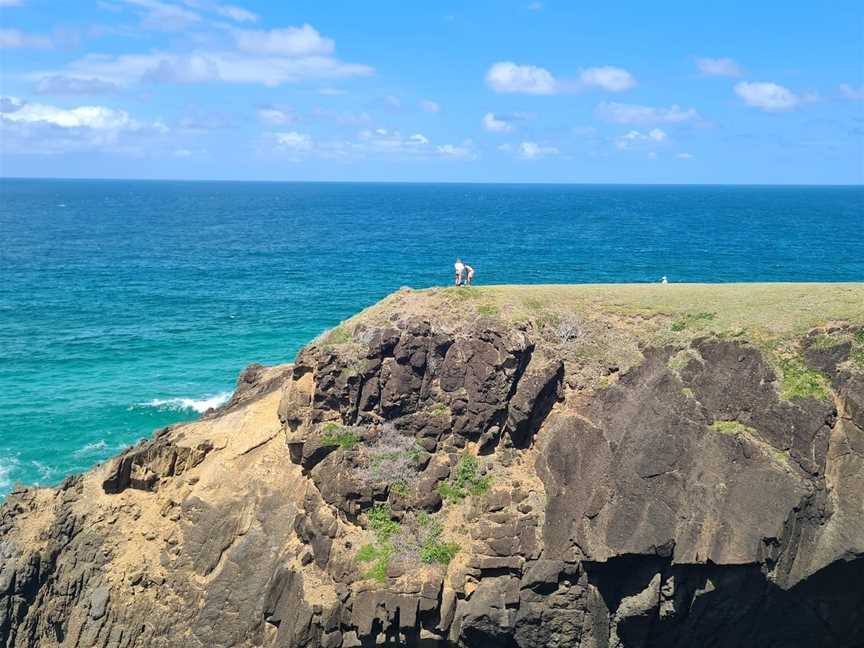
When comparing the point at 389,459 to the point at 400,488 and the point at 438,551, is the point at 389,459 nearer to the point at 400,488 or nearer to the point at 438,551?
the point at 400,488

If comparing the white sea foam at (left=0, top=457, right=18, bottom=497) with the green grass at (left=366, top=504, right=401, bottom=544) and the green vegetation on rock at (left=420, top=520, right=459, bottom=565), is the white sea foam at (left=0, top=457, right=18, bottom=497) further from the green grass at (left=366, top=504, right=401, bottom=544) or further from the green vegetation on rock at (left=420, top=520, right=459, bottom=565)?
the green vegetation on rock at (left=420, top=520, right=459, bottom=565)

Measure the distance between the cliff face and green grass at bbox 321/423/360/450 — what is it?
0.09m

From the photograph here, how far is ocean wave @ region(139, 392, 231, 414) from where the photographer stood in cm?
5103

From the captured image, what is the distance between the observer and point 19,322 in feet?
227

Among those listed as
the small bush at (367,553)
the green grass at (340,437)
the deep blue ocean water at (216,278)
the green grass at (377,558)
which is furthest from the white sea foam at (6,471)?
the green grass at (377,558)

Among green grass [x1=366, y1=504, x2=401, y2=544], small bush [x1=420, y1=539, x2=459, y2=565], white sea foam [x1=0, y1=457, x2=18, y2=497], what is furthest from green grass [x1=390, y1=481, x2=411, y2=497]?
white sea foam [x1=0, y1=457, x2=18, y2=497]

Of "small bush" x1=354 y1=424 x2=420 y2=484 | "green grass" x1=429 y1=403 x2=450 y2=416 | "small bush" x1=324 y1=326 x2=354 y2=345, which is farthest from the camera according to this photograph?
"small bush" x1=324 y1=326 x2=354 y2=345

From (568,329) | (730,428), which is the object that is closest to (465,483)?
(568,329)

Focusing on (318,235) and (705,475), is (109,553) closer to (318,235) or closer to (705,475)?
(705,475)

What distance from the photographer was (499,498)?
27.1m

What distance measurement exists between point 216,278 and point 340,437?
224 ft

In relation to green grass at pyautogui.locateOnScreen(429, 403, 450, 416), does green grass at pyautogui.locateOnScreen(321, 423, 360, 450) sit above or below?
below

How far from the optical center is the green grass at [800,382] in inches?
1020

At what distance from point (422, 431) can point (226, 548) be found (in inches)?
345
